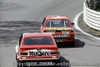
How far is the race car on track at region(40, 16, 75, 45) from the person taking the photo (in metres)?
16.7

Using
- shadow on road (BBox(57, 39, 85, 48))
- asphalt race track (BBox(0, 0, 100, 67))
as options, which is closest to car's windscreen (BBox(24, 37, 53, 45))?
asphalt race track (BBox(0, 0, 100, 67))

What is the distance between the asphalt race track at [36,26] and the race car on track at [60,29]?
0.55 m

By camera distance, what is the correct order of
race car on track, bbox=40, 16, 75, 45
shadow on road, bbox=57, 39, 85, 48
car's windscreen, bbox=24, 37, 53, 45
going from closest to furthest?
car's windscreen, bbox=24, 37, 53, 45 → race car on track, bbox=40, 16, 75, 45 → shadow on road, bbox=57, 39, 85, 48

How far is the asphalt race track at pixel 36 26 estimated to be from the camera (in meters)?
14.4

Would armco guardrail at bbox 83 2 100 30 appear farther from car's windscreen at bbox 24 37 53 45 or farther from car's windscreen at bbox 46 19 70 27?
car's windscreen at bbox 24 37 53 45

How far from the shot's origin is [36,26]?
2389cm

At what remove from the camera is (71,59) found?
1431cm

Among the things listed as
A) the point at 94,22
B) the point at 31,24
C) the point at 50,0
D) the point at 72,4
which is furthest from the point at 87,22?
the point at 50,0

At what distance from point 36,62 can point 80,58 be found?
339cm

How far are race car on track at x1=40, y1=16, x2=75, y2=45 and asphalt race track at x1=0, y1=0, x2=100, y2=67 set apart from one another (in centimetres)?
55

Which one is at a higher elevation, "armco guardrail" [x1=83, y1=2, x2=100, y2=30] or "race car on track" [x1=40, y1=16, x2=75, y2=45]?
"race car on track" [x1=40, y1=16, x2=75, y2=45]

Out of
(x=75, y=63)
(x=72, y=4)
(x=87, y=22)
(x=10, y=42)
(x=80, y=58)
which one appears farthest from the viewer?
(x=72, y=4)

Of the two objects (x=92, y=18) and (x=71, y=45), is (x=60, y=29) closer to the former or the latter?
(x=71, y=45)

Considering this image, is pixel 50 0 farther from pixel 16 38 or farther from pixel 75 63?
pixel 75 63
